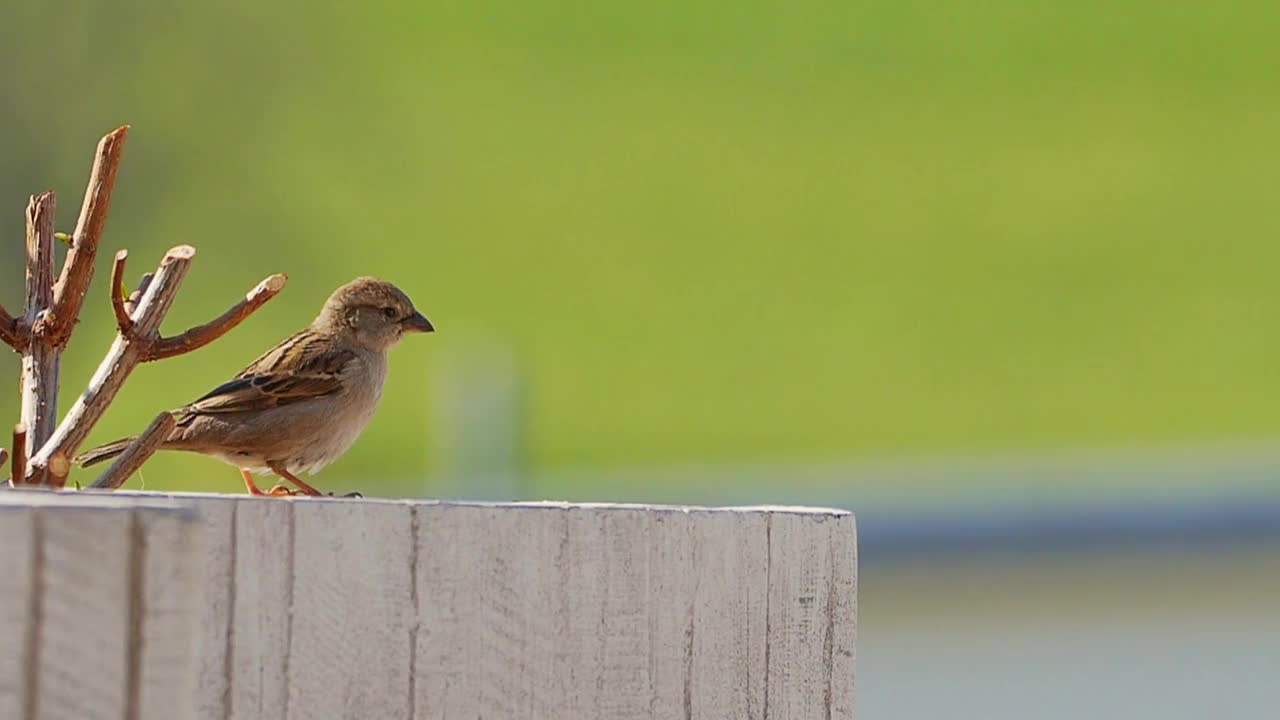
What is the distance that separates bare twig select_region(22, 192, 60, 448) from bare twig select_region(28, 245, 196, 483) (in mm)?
25

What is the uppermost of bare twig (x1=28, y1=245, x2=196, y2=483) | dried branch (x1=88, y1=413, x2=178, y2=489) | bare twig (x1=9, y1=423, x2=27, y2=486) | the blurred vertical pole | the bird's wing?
the blurred vertical pole

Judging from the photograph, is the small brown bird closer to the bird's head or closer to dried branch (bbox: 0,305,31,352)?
the bird's head

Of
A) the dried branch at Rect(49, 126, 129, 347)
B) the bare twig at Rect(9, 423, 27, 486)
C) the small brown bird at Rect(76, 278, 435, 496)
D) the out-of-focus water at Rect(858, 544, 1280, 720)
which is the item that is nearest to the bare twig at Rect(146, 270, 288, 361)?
the dried branch at Rect(49, 126, 129, 347)

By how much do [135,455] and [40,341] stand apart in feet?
0.69

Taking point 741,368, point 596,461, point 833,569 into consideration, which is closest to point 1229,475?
point 741,368

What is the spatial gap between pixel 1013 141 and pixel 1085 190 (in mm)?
630

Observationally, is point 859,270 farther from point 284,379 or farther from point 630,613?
point 630,613

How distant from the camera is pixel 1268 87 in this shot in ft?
36.5

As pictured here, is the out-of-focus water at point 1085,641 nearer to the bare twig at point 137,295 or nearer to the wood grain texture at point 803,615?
the bare twig at point 137,295

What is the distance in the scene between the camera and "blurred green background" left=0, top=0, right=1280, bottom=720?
9625 mm

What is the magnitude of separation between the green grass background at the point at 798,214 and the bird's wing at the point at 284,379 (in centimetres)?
629

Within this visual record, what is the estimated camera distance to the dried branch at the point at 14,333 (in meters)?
1.95

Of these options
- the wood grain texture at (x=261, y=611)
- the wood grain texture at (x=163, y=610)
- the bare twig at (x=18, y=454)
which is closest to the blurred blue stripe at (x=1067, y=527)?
the bare twig at (x=18, y=454)

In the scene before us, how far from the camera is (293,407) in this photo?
315cm
